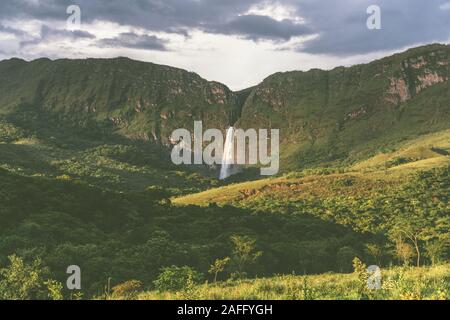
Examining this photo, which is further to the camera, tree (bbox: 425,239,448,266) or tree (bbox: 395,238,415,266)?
tree (bbox: 425,239,448,266)

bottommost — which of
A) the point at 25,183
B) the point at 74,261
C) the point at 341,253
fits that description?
the point at 341,253

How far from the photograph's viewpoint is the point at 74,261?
48.7m

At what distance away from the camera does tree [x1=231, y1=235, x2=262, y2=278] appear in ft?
199

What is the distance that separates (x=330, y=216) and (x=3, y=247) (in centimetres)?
6531

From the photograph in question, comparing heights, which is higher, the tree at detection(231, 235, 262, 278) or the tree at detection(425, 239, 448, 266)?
the tree at detection(231, 235, 262, 278)

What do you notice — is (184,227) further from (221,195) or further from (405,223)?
(221,195)

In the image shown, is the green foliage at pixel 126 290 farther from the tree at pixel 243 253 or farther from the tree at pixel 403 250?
the tree at pixel 403 250

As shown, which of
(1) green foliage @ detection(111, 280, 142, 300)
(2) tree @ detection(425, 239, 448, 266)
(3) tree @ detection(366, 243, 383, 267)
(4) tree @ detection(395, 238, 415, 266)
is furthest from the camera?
(3) tree @ detection(366, 243, 383, 267)

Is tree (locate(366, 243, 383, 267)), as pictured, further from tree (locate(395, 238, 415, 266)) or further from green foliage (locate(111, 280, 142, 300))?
green foliage (locate(111, 280, 142, 300))

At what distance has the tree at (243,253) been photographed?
60.7 metres

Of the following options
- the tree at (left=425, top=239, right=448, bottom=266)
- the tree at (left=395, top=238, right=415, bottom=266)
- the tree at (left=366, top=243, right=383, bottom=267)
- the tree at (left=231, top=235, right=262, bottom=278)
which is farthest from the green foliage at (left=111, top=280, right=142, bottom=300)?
the tree at (left=425, top=239, right=448, bottom=266)
